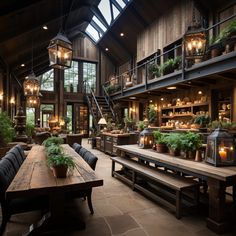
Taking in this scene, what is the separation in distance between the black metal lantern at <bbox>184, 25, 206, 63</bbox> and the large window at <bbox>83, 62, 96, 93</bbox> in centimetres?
1036

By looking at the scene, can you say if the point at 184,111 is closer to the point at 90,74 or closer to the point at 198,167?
the point at 198,167

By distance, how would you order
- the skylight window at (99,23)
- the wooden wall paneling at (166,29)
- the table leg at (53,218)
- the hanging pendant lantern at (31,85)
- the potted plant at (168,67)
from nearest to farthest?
the table leg at (53,218) → the hanging pendant lantern at (31,85) → the potted plant at (168,67) → the wooden wall paneling at (166,29) → the skylight window at (99,23)

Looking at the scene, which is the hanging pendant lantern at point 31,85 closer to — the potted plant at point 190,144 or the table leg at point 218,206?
the potted plant at point 190,144

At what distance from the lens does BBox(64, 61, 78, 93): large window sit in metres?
14.6

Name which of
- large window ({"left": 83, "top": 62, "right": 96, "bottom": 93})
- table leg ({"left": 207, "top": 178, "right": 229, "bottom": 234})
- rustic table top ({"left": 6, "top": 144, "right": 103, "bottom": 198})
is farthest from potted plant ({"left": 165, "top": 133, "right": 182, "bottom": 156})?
large window ({"left": 83, "top": 62, "right": 96, "bottom": 93})

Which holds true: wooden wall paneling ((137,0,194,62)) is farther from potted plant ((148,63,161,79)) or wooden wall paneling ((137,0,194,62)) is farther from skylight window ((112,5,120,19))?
skylight window ((112,5,120,19))

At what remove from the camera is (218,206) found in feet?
7.89

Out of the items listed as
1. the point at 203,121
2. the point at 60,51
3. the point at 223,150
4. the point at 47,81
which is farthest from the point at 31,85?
the point at 47,81

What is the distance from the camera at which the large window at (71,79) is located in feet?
47.9

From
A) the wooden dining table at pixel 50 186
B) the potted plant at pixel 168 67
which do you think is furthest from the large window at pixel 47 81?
the wooden dining table at pixel 50 186

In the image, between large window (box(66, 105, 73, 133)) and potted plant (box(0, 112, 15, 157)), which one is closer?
potted plant (box(0, 112, 15, 157))

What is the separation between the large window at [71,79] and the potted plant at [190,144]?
12.5 m

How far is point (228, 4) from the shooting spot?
7.05 metres

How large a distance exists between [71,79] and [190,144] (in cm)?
1296
